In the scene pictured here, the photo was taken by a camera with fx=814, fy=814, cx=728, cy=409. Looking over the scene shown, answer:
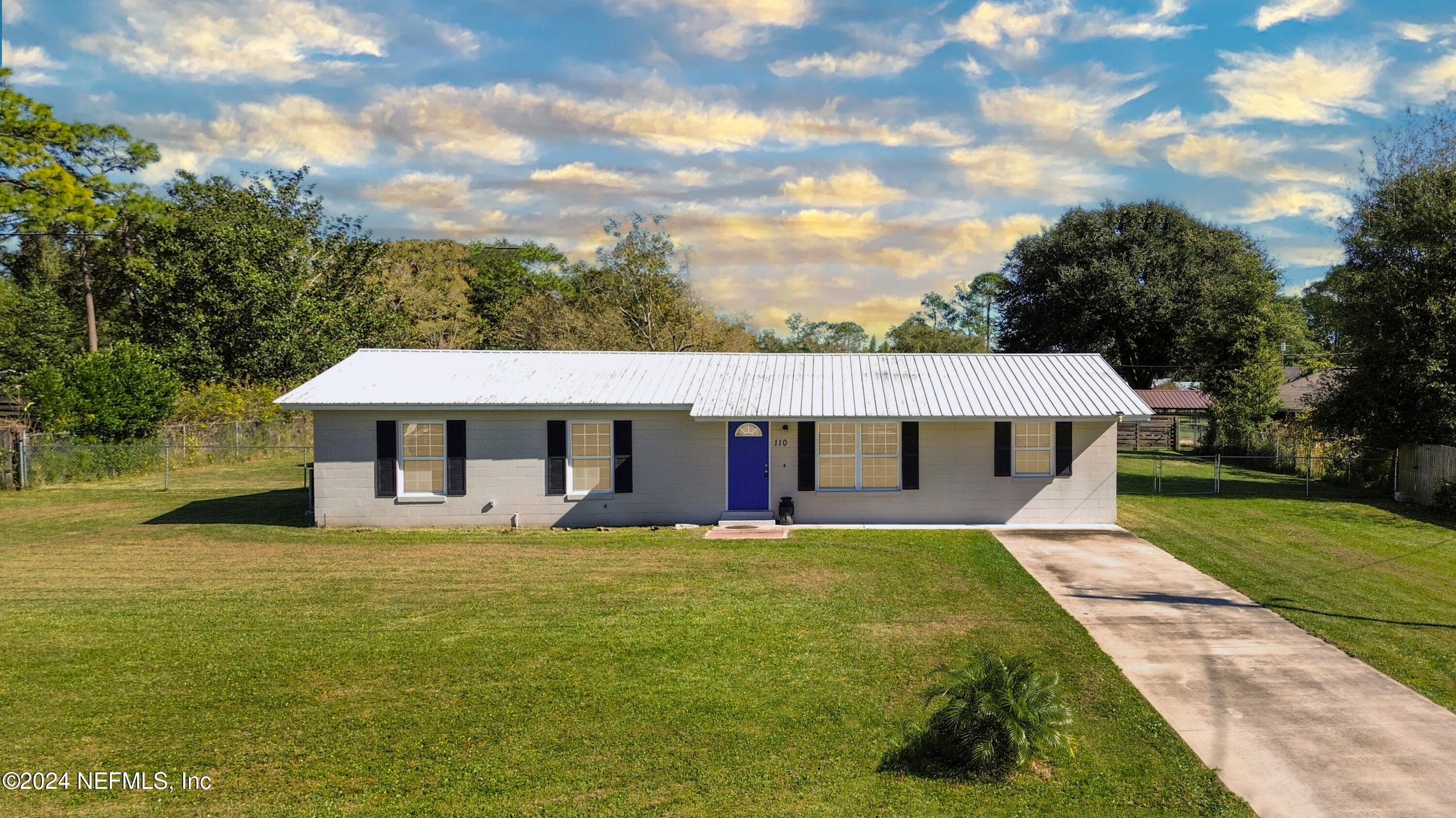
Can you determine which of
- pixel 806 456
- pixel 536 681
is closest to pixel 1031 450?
pixel 806 456

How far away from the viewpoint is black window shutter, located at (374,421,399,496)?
55.1 feet

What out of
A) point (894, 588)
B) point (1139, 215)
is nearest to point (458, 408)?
point (894, 588)

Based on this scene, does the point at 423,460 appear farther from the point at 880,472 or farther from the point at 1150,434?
the point at 1150,434

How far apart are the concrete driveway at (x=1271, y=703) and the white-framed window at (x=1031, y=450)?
488cm

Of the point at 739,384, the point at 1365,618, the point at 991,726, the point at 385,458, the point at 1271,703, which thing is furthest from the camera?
the point at 739,384

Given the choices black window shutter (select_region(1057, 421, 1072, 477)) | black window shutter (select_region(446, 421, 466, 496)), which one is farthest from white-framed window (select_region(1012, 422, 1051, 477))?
black window shutter (select_region(446, 421, 466, 496))

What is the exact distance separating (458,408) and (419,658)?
8419 mm

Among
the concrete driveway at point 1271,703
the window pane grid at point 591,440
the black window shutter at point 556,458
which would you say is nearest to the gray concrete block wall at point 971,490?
the window pane grid at point 591,440

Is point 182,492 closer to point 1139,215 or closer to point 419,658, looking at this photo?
point 419,658

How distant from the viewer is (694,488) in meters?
17.0

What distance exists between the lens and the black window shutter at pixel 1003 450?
16922 mm

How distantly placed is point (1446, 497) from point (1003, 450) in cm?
1063

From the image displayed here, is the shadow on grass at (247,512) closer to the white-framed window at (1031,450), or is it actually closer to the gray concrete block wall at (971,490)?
the gray concrete block wall at (971,490)

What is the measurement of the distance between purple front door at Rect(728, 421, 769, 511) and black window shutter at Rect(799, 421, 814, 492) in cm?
70
